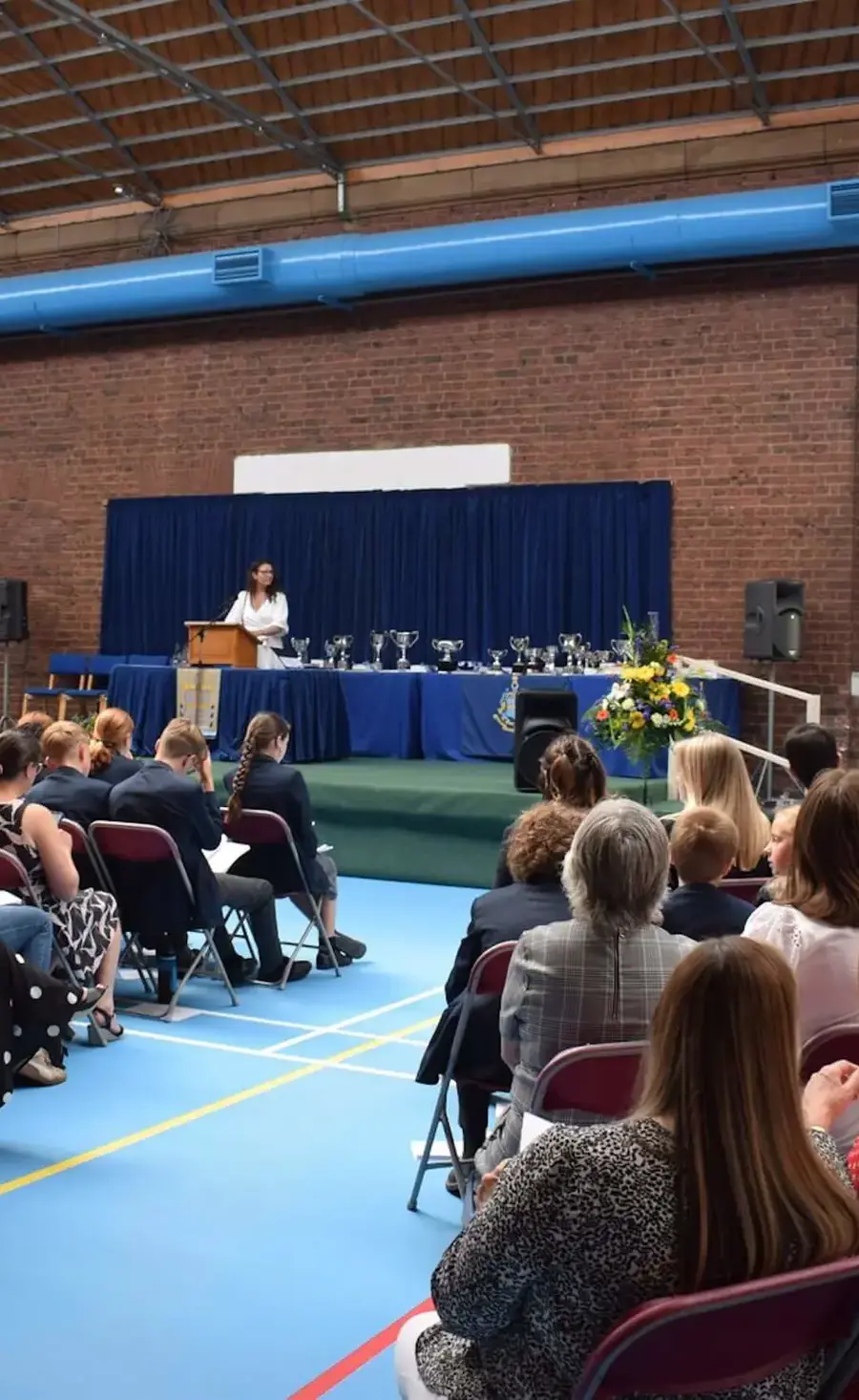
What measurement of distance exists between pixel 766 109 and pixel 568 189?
1734 mm

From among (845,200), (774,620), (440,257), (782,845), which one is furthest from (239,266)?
(782,845)

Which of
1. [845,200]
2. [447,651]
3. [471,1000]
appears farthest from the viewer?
[447,651]

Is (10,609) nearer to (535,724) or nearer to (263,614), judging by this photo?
(263,614)

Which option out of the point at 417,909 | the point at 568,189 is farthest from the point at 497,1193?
the point at 568,189

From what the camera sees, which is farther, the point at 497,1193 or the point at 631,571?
the point at 631,571

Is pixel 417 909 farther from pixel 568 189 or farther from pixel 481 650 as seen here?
pixel 568 189

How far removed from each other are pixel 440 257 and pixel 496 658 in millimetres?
3193

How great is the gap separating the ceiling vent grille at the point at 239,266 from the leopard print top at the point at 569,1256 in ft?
37.6

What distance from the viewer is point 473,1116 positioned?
150 inches

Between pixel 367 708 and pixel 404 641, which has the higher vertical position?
pixel 404 641

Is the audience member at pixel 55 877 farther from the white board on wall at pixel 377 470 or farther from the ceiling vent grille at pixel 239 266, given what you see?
the ceiling vent grille at pixel 239 266

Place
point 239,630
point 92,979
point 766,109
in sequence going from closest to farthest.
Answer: point 92,979, point 766,109, point 239,630

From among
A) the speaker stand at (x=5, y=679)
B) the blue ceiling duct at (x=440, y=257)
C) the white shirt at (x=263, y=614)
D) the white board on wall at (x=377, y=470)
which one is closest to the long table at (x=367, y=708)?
the white shirt at (x=263, y=614)

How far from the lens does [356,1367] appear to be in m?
2.86
